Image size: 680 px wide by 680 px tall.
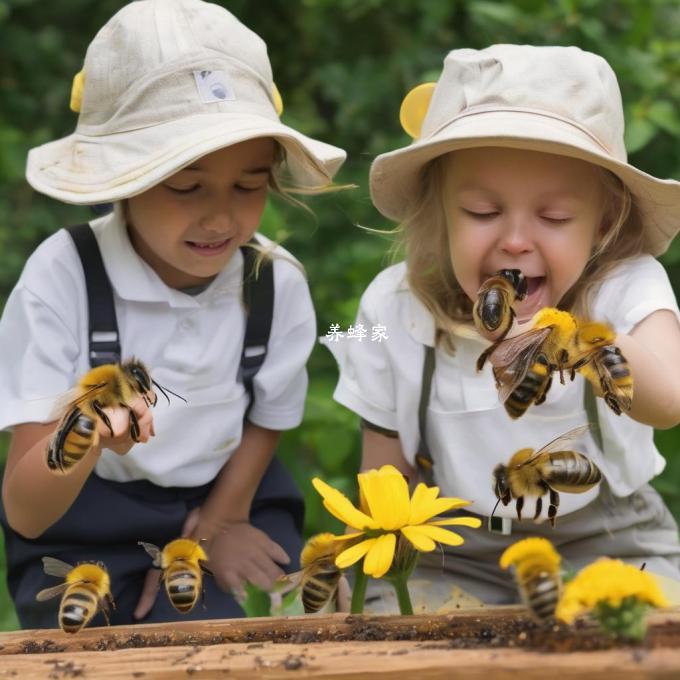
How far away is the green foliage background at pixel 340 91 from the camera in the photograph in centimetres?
338

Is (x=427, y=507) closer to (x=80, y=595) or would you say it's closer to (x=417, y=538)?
(x=417, y=538)

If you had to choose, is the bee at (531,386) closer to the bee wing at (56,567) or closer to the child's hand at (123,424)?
the child's hand at (123,424)

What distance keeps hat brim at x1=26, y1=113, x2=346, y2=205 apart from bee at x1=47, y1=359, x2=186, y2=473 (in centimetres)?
64

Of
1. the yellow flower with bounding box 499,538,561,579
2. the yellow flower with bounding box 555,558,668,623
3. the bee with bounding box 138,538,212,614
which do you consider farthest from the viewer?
the bee with bounding box 138,538,212,614

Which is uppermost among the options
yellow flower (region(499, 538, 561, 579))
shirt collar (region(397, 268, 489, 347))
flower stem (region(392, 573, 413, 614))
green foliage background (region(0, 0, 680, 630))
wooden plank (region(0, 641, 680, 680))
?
green foliage background (region(0, 0, 680, 630))

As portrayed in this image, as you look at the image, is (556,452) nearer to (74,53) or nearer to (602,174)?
(602,174)

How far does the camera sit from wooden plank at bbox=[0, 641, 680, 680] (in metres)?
1.37

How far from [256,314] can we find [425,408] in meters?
0.47

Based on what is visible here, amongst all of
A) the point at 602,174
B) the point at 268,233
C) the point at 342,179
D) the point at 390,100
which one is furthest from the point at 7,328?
the point at 390,100

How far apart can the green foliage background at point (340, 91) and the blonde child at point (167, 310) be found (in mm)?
375

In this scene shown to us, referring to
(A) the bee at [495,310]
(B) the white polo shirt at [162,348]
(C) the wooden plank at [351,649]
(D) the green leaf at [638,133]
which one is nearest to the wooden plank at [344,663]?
(C) the wooden plank at [351,649]

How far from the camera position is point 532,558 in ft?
4.88

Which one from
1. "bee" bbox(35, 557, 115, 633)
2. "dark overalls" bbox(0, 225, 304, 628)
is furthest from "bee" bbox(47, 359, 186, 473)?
"dark overalls" bbox(0, 225, 304, 628)

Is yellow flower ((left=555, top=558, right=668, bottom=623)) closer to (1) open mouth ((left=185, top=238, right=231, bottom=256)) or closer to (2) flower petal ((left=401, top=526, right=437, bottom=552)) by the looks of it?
(2) flower petal ((left=401, top=526, right=437, bottom=552))
